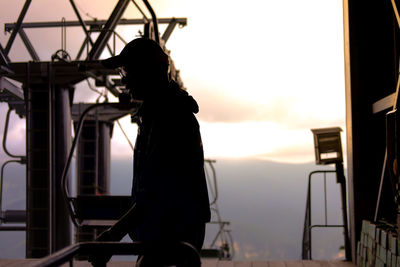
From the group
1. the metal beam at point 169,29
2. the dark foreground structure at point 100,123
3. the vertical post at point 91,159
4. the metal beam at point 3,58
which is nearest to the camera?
the dark foreground structure at point 100,123

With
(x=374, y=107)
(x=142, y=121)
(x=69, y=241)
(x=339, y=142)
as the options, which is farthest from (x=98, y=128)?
(x=142, y=121)

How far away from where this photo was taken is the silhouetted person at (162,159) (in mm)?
1835

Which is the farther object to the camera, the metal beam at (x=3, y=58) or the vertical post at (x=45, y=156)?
the vertical post at (x=45, y=156)

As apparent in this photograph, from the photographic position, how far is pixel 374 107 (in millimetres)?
5906

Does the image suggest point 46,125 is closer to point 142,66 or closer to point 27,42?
point 27,42

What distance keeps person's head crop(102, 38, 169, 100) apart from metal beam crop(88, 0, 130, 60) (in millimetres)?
7531

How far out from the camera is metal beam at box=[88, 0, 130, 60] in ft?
30.1

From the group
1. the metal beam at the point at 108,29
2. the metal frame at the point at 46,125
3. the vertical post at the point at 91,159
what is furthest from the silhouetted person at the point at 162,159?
the vertical post at the point at 91,159

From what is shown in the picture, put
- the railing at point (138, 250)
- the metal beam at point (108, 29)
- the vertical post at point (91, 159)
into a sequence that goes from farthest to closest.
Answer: the vertical post at point (91, 159), the metal beam at point (108, 29), the railing at point (138, 250)

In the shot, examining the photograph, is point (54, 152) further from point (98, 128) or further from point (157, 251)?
point (157, 251)

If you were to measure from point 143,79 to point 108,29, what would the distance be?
7.76m

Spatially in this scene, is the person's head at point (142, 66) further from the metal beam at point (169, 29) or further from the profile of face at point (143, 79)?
the metal beam at point (169, 29)

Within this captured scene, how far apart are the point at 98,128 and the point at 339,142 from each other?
11447 mm

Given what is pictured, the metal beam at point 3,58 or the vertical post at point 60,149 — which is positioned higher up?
the metal beam at point 3,58
